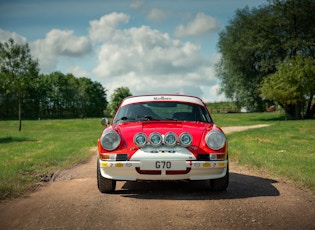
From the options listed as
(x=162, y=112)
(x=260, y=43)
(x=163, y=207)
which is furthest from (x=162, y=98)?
(x=260, y=43)

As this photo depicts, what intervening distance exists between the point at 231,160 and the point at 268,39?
31.9 meters

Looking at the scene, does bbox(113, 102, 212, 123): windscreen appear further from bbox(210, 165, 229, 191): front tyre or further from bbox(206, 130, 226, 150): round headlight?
bbox(210, 165, 229, 191): front tyre

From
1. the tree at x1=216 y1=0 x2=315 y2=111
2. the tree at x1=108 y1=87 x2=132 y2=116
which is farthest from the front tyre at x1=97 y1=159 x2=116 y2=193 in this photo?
the tree at x1=108 y1=87 x2=132 y2=116

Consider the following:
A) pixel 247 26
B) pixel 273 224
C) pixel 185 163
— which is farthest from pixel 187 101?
pixel 247 26

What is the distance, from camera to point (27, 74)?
115 ft

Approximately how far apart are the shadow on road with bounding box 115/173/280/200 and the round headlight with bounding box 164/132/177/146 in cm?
82

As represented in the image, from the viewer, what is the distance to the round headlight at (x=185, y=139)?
19.2ft

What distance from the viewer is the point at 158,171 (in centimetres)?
574

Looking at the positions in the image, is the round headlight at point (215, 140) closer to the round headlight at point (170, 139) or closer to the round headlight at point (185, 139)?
the round headlight at point (185, 139)

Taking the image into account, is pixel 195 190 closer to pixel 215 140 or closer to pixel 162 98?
pixel 215 140

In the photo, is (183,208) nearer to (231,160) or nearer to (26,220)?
(26,220)

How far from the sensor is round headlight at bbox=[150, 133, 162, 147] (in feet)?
19.0

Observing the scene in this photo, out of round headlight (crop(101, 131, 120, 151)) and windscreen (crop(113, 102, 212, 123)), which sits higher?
windscreen (crop(113, 102, 212, 123))

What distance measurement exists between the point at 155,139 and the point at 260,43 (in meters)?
36.4
